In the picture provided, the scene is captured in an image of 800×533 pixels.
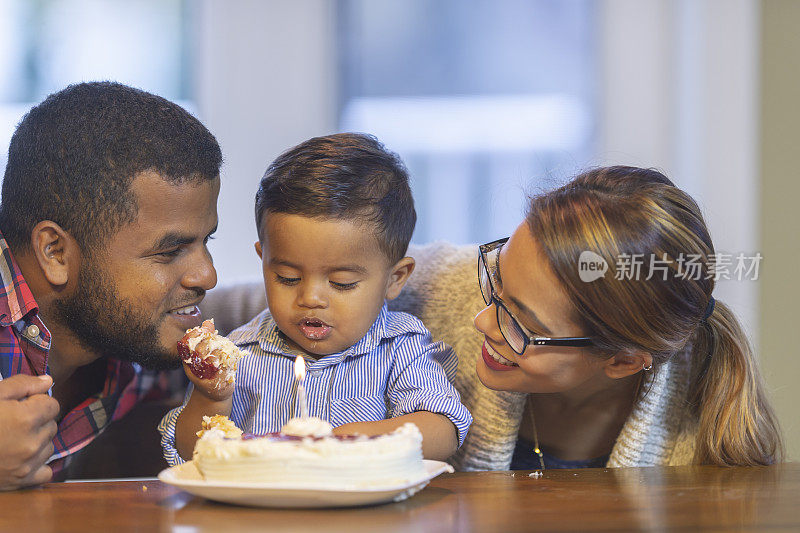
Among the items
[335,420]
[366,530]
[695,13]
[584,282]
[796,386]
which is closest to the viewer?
[366,530]

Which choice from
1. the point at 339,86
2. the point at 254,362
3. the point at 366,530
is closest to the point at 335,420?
the point at 254,362

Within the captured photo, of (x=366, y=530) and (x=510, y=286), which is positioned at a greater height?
(x=510, y=286)

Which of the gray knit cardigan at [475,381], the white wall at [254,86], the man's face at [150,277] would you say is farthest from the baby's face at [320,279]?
the white wall at [254,86]

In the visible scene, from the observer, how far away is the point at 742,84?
2.10m

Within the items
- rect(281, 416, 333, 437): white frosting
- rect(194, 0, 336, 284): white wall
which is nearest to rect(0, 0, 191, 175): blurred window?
rect(194, 0, 336, 284): white wall

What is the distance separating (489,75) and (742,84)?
66 centimetres

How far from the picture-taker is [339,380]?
1.23 metres

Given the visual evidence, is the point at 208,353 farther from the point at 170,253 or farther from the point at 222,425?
the point at 170,253

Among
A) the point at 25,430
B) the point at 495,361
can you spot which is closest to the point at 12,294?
the point at 25,430

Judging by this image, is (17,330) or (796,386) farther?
(796,386)

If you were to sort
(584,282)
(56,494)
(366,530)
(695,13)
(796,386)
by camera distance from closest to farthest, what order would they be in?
(366,530) < (56,494) < (584,282) < (796,386) < (695,13)

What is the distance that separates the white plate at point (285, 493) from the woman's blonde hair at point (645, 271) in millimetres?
369

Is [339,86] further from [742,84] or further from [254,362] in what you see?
[254,362]

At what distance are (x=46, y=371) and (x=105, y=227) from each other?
249 mm
